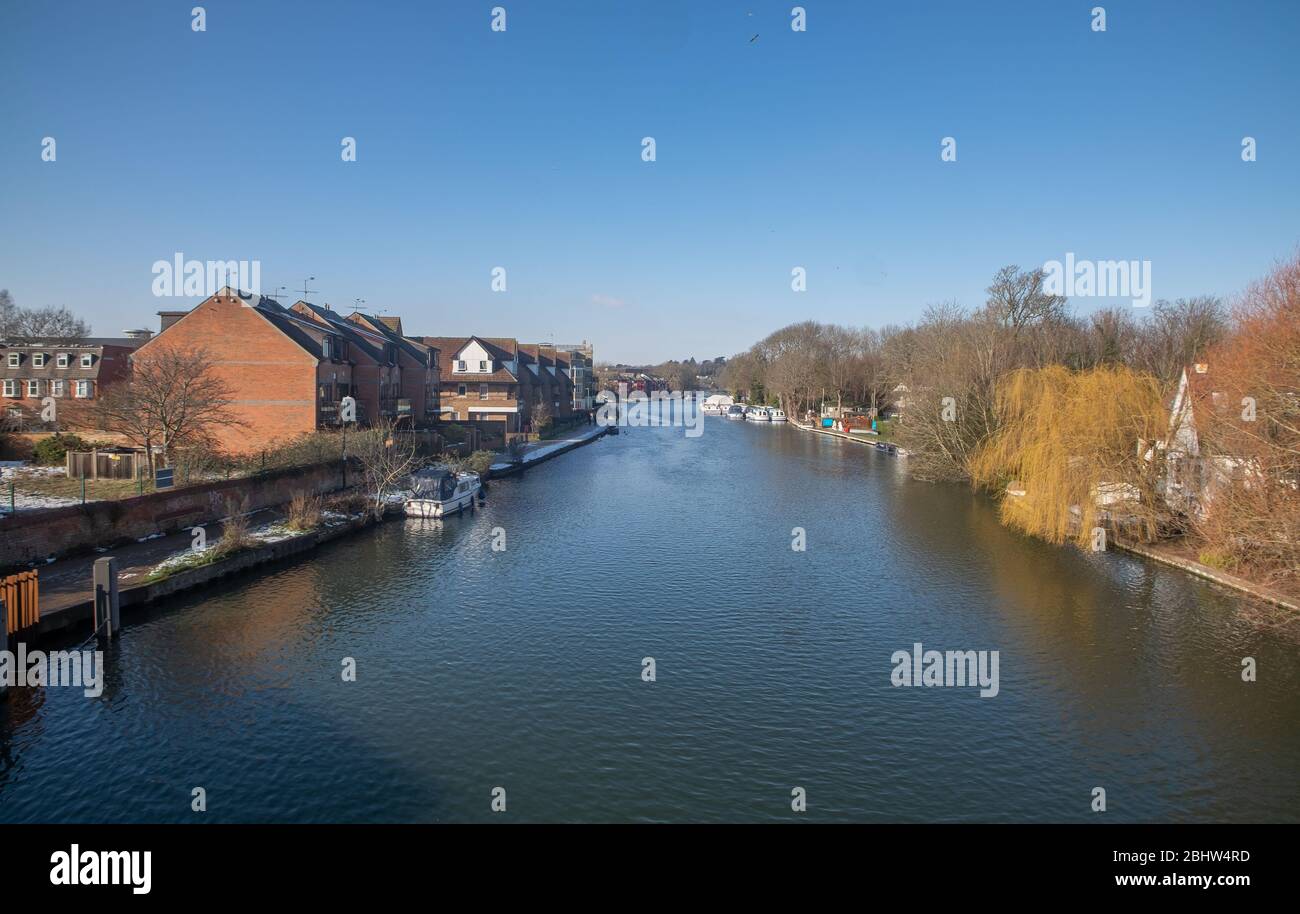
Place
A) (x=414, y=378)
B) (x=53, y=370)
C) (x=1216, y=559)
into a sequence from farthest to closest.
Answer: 1. (x=414, y=378)
2. (x=53, y=370)
3. (x=1216, y=559)

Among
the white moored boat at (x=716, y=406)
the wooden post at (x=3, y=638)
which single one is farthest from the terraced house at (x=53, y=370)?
the white moored boat at (x=716, y=406)

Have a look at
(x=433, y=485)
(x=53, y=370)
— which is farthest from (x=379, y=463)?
(x=53, y=370)

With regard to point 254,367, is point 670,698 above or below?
below

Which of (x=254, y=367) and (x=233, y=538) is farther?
(x=254, y=367)

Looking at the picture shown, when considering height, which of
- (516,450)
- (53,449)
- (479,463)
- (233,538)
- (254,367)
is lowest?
(233,538)

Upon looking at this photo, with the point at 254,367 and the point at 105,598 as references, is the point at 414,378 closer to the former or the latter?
the point at 254,367

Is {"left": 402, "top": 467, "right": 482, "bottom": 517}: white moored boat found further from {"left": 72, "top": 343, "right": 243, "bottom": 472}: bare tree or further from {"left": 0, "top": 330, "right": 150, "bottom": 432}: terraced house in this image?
{"left": 0, "top": 330, "right": 150, "bottom": 432}: terraced house

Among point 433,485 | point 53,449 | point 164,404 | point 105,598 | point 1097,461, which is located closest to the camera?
point 105,598
